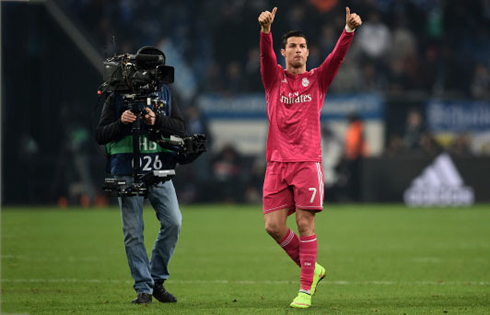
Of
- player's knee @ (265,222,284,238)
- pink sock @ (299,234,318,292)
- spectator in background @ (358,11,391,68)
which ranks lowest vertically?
pink sock @ (299,234,318,292)

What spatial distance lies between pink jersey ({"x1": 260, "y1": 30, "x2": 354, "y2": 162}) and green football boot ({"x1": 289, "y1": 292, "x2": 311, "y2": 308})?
1080mm

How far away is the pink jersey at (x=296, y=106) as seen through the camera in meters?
7.79

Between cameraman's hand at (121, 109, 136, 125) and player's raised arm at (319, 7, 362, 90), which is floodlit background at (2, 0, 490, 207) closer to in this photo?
cameraman's hand at (121, 109, 136, 125)

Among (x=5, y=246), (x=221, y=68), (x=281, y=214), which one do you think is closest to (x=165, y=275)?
(x=281, y=214)

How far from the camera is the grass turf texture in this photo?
25.8ft

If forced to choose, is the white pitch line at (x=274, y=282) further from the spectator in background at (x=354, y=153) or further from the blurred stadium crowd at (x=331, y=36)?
the blurred stadium crowd at (x=331, y=36)

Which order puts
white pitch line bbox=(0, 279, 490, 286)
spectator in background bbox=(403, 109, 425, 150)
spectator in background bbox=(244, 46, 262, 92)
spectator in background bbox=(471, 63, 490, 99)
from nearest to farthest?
white pitch line bbox=(0, 279, 490, 286), spectator in background bbox=(403, 109, 425, 150), spectator in background bbox=(471, 63, 490, 99), spectator in background bbox=(244, 46, 262, 92)

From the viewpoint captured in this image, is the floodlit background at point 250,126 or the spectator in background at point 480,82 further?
the spectator in background at point 480,82

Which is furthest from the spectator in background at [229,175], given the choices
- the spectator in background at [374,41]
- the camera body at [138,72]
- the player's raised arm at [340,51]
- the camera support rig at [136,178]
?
the camera body at [138,72]

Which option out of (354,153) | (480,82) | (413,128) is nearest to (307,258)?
(354,153)


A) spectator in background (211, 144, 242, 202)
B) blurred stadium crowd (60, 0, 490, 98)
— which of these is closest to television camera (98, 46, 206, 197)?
spectator in background (211, 144, 242, 202)

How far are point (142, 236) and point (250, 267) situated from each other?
11.2ft

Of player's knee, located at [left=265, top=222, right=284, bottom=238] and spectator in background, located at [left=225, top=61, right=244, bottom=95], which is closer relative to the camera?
player's knee, located at [left=265, top=222, right=284, bottom=238]

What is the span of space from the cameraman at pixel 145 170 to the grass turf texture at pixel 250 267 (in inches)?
10.5
